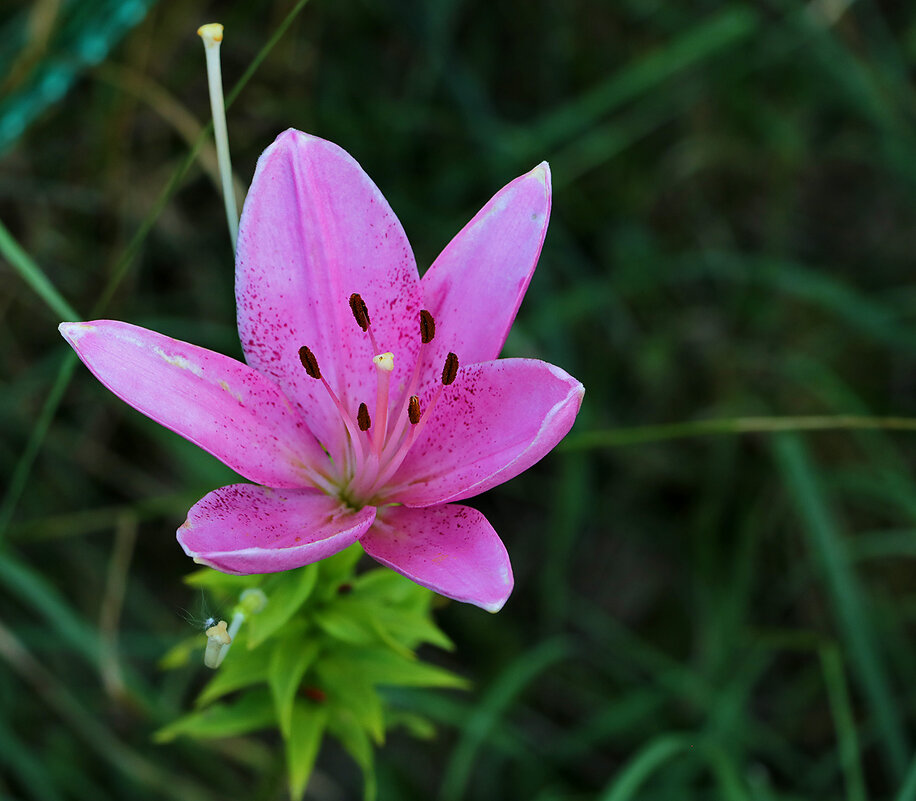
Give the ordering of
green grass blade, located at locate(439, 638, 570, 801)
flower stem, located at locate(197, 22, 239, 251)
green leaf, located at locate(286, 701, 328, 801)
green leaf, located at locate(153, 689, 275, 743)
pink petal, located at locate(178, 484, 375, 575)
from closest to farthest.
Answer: pink petal, located at locate(178, 484, 375, 575) < flower stem, located at locate(197, 22, 239, 251) < green leaf, located at locate(286, 701, 328, 801) < green leaf, located at locate(153, 689, 275, 743) < green grass blade, located at locate(439, 638, 570, 801)

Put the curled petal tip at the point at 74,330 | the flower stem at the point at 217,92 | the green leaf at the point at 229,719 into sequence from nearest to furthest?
the curled petal tip at the point at 74,330 < the flower stem at the point at 217,92 < the green leaf at the point at 229,719

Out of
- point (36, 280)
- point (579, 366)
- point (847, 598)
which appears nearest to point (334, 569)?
point (36, 280)

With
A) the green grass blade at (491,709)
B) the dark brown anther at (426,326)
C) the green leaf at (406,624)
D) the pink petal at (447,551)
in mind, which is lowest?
the green grass blade at (491,709)

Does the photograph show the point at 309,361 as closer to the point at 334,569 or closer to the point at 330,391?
the point at 330,391

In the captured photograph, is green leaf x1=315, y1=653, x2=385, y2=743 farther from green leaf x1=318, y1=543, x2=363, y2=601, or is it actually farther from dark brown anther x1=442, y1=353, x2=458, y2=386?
dark brown anther x1=442, y1=353, x2=458, y2=386

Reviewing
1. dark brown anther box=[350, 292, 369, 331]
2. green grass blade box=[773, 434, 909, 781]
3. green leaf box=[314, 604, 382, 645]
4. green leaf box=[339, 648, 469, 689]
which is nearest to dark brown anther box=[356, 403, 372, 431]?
dark brown anther box=[350, 292, 369, 331]

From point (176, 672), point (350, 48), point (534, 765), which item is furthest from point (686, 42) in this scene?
point (176, 672)

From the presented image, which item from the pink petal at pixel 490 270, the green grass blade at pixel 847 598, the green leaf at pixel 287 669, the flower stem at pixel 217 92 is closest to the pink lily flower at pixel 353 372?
the pink petal at pixel 490 270

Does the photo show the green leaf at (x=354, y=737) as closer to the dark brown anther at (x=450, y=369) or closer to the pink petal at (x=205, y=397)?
the pink petal at (x=205, y=397)
